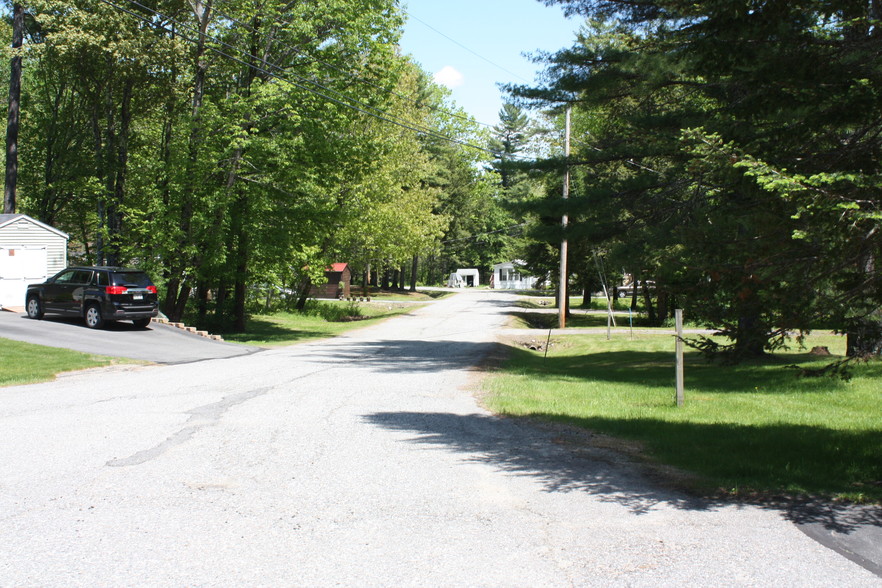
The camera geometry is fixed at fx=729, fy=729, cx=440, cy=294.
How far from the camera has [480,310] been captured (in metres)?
47.5

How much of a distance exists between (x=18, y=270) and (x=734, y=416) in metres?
24.8

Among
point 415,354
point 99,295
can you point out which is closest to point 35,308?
point 99,295

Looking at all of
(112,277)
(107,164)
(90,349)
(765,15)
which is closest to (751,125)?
(765,15)

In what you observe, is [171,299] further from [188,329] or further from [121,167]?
[121,167]

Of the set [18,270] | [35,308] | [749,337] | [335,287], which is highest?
[18,270]

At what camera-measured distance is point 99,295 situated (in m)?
21.7

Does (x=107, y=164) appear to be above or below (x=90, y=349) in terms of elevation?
above

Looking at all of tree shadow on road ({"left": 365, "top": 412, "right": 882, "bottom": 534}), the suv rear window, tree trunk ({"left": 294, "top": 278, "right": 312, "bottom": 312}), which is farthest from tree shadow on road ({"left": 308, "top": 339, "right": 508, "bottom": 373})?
tree trunk ({"left": 294, "top": 278, "right": 312, "bottom": 312})

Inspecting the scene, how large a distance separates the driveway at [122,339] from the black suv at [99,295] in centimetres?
46

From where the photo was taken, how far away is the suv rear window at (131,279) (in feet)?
71.2

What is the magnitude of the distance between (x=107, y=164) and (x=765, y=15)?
29.7 metres

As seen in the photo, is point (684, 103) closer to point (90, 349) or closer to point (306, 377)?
point (306, 377)

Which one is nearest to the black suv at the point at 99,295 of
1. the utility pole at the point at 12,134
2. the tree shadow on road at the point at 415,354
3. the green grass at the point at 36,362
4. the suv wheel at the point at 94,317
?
the suv wheel at the point at 94,317

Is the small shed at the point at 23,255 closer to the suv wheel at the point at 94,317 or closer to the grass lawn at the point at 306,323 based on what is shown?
the suv wheel at the point at 94,317
